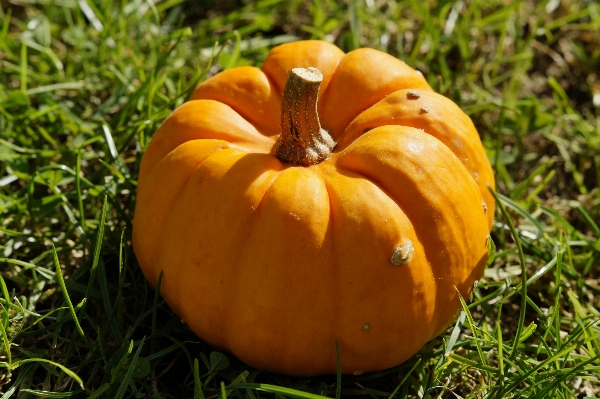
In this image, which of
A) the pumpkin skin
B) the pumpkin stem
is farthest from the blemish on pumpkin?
the pumpkin stem

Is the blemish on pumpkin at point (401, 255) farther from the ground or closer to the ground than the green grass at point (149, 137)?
farther from the ground

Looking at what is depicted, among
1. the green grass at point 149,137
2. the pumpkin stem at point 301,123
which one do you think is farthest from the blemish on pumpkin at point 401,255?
the pumpkin stem at point 301,123

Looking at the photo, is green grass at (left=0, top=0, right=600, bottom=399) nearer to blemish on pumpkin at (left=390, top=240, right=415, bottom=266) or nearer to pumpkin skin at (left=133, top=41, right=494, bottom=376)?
pumpkin skin at (left=133, top=41, right=494, bottom=376)

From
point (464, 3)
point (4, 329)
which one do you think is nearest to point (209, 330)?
point (4, 329)

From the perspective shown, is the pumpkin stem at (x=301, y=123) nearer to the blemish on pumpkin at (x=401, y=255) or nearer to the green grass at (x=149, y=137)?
the blemish on pumpkin at (x=401, y=255)

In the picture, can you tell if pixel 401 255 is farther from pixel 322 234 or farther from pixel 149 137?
pixel 149 137

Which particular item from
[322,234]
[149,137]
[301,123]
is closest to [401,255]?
[322,234]

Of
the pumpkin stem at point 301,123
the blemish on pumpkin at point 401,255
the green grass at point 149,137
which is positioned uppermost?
the pumpkin stem at point 301,123
